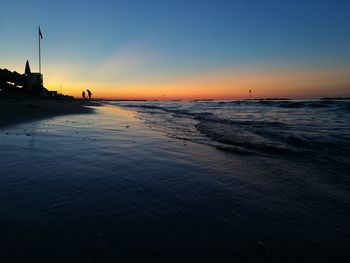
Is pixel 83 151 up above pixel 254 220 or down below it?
above

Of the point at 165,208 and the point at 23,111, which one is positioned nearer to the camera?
the point at 165,208

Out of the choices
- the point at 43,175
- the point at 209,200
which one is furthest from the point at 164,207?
the point at 43,175

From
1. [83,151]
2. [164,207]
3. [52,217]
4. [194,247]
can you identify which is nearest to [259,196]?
[164,207]

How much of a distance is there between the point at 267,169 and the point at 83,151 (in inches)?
146

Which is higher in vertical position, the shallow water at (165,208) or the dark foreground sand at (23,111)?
the dark foreground sand at (23,111)

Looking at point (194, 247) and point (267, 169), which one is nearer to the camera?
point (194, 247)

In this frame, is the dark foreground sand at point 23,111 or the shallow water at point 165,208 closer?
the shallow water at point 165,208

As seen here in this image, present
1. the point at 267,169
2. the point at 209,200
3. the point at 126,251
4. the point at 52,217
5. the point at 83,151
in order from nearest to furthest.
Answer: the point at 126,251, the point at 52,217, the point at 209,200, the point at 267,169, the point at 83,151

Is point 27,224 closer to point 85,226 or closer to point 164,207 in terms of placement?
point 85,226

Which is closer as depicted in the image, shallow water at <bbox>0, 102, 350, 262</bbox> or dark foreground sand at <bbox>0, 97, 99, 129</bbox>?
shallow water at <bbox>0, 102, 350, 262</bbox>

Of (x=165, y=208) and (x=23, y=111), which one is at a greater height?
(x=23, y=111)

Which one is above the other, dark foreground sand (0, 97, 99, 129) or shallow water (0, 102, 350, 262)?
dark foreground sand (0, 97, 99, 129)

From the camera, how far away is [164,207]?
2.70 m

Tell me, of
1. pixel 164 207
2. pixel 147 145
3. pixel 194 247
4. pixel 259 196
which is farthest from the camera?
pixel 147 145
